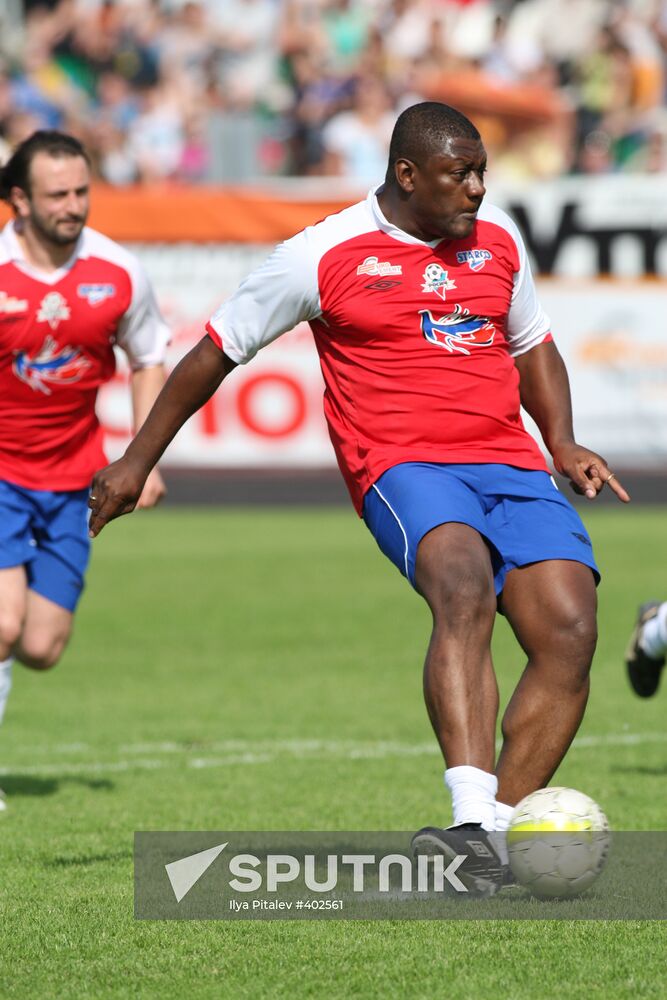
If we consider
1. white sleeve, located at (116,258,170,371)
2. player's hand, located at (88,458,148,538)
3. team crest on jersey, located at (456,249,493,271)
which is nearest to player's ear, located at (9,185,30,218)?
white sleeve, located at (116,258,170,371)

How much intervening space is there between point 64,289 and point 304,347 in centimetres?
1125

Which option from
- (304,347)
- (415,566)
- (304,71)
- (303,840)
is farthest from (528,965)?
(304,71)

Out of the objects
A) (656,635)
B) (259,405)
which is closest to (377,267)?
(656,635)

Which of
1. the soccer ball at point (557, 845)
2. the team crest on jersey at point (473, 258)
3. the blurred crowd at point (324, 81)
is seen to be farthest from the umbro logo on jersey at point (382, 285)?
the blurred crowd at point (324, 81)

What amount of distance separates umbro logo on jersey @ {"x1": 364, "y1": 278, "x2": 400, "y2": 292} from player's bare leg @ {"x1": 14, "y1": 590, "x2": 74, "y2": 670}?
8.00ft

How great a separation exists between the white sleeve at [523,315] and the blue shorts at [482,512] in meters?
0.49

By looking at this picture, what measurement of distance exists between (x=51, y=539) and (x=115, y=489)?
1905mm

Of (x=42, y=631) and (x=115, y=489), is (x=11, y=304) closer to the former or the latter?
(x=42, y=631)

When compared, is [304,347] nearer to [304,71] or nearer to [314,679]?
[304,71]

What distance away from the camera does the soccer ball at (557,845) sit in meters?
4.71

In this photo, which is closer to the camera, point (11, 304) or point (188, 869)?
point (188, 869)

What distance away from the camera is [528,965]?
413 cm

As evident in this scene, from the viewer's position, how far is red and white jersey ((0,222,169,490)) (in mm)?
6828

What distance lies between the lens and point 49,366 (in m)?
6.88
